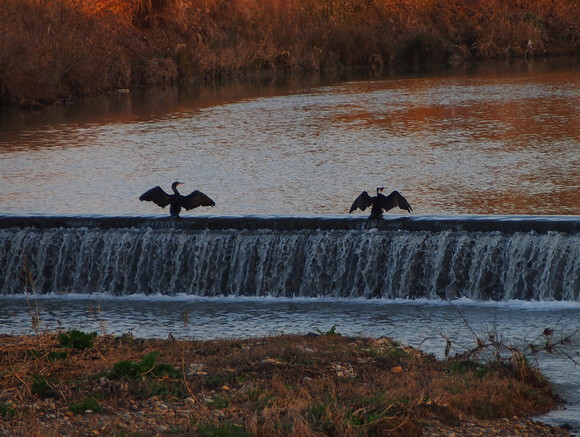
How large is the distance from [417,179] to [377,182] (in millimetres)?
662

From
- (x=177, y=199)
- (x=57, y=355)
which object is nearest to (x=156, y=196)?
(x=177, y=199)

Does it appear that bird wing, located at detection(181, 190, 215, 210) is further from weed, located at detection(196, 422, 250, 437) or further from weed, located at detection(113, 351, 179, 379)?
weed, located at detection(196, 422, 250, 437)

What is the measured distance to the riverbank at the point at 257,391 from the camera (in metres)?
6.48

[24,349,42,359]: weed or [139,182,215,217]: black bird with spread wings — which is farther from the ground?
[139,182,215,217]: black bird with spread wings

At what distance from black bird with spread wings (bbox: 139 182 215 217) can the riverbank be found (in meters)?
4.99

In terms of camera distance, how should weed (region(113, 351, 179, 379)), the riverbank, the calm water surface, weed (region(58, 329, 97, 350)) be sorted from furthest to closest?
1. the calm water surface
2. weed (region(58, 329, 97, 350))
3. weed (region(113, 351, 179, 379))
4. the riverbank

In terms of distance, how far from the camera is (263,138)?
23297 millimetres

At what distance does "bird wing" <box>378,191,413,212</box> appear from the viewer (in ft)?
41.9

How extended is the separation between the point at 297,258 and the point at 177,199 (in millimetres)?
1728

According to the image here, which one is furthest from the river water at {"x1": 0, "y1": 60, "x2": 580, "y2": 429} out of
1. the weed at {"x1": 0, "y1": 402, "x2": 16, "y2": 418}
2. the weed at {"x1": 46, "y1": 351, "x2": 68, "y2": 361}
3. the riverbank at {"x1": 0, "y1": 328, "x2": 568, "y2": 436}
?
the weed at {"x1": 0, "y1": 402, "x2": 16, "y2": 418}

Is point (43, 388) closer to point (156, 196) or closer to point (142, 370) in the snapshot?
point (142, 370)

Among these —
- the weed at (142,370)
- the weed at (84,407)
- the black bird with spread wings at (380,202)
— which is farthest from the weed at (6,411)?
the black bird with spread wings at (380,202)

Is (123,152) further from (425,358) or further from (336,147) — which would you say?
(425,358)

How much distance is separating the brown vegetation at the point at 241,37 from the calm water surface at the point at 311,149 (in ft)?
6.84
